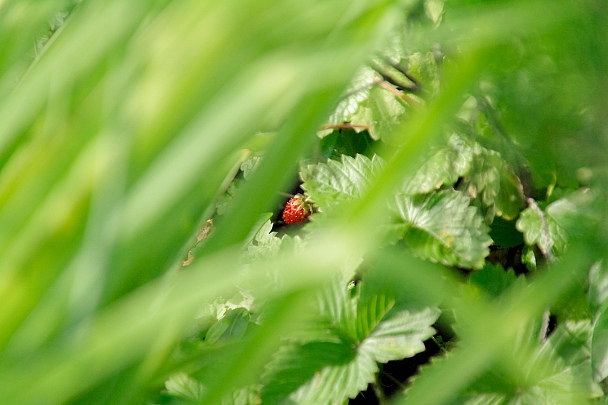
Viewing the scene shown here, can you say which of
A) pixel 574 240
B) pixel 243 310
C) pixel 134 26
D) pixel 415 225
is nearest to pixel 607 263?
pixel 574 240

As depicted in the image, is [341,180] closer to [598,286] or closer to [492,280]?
[492,280]

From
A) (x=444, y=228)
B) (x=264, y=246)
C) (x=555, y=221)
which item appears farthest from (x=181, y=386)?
(x=555, y=221)

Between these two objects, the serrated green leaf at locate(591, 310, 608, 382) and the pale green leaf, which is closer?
the serrated green leaf at locate(591, 310, 608, 382)

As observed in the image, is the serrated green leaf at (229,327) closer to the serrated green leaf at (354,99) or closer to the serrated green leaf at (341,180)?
the serrated green leaf at (341,180)

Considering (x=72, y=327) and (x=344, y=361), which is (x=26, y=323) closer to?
(x=72, y=327)

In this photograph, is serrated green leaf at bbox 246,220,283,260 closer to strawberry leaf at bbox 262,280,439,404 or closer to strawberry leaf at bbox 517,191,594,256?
strawberry leaf at bbox 262,280,439,404

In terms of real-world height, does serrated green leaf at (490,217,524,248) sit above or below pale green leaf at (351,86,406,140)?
below

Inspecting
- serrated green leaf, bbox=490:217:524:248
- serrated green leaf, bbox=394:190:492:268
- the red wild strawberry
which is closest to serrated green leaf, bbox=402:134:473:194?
serrated green leaf, bbox=394:190:492:268
